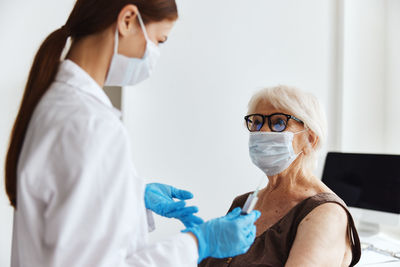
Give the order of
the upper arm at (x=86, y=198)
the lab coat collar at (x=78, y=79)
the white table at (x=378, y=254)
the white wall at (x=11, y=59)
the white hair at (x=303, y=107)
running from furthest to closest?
1. the white wall at (x=11, y=59)
2. the white table at (x=378, y=254)
3. the white hair at (x=303, y=107)
4. the lab coat collar at (x=78, y=79)
5. the upper arm at (x=86, y=198)

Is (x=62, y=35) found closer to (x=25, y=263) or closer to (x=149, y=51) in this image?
(x=149, y=51)

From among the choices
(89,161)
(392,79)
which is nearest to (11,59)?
(89,161)

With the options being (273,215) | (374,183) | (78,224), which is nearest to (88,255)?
(78,224)

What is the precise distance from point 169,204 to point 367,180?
1468 millimetres

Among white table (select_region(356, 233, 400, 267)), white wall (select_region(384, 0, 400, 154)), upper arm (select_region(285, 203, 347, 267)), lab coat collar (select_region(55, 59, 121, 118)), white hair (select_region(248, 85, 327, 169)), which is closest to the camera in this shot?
lab coat collar (select_region(55, 59, 121, 118))

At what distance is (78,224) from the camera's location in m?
0.68

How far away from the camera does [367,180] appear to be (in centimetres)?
219

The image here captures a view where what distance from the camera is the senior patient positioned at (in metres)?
1.14

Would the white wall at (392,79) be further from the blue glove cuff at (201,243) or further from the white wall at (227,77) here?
the blue glove cuff at (201,243)

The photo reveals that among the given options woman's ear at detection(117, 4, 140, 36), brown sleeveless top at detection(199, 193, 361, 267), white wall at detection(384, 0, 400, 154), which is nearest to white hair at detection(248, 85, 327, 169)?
brown sleeveless top at detection(199, 193, 361, 267)

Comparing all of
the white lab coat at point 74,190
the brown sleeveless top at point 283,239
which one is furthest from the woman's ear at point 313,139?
the white lab coat at point 74,190

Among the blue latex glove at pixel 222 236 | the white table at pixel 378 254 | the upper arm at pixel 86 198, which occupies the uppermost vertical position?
the upper arm at pixel 86 198

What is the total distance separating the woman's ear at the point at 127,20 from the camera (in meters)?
0.83

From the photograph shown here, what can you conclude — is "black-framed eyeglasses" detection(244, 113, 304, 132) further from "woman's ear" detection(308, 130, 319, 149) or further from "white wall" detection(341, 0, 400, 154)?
"white wall" detection(341, 0, 400, 154)
